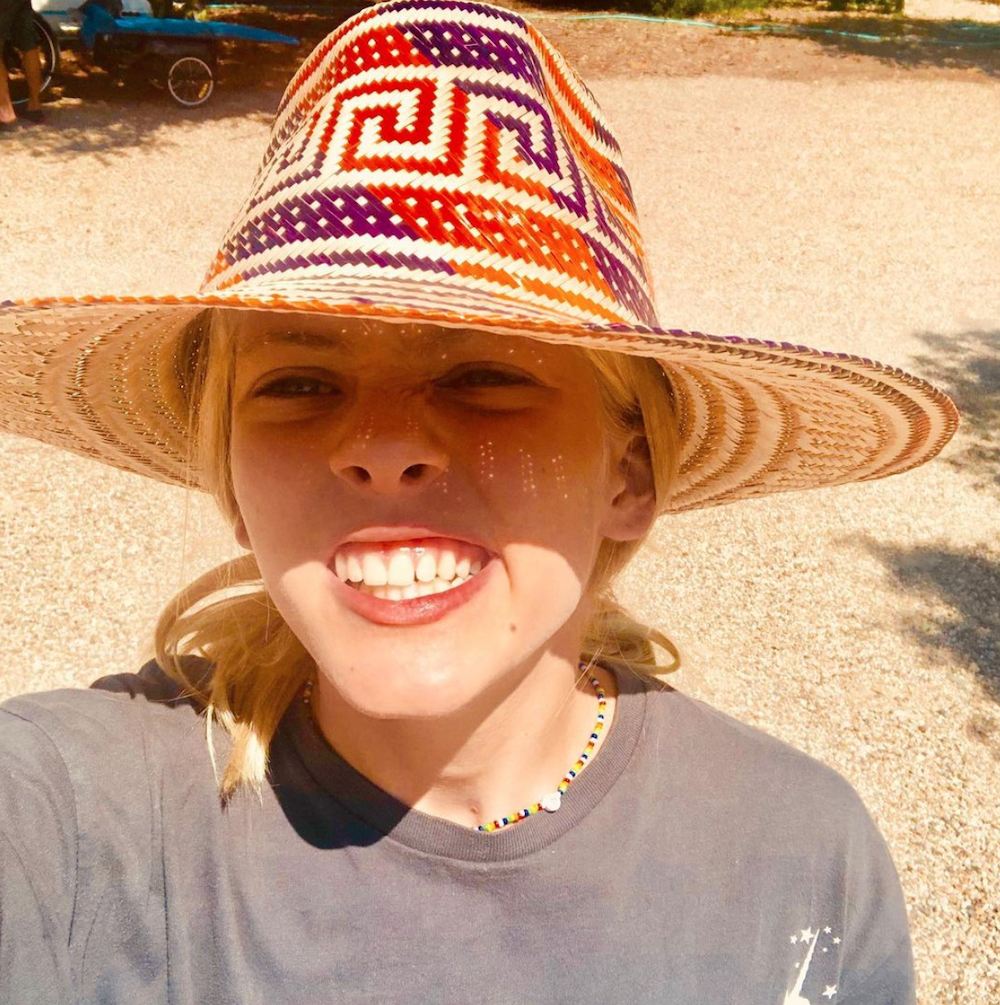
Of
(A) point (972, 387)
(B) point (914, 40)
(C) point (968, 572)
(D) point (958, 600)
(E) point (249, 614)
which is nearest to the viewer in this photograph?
(E) point (249, 614)

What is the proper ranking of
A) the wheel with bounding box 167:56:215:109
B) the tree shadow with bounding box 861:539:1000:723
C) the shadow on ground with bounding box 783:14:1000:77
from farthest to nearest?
the shadow on ground with bounding box 783:14:1000:77
the wheel with bounding box 167:56:215:109
the tree shadow with bounding box 861:539:1000:723

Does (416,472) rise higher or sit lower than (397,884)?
higher

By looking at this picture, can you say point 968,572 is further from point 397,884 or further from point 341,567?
point 341,567

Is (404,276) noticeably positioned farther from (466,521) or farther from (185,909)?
(185,909)

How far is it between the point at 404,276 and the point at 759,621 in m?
3.36

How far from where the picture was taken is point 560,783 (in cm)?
150

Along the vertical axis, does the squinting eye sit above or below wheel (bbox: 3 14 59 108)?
above

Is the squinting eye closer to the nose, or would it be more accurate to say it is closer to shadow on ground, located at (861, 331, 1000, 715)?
the nose

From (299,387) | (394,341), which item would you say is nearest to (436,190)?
(394,341)

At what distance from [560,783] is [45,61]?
420 inches

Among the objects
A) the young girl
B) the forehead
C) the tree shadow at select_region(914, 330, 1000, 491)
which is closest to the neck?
the young girl

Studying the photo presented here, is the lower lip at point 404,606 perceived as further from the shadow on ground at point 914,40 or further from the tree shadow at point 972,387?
the shadow on ground at point 914,40

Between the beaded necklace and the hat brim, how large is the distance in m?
0.51

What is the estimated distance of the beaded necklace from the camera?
4.77 feet
